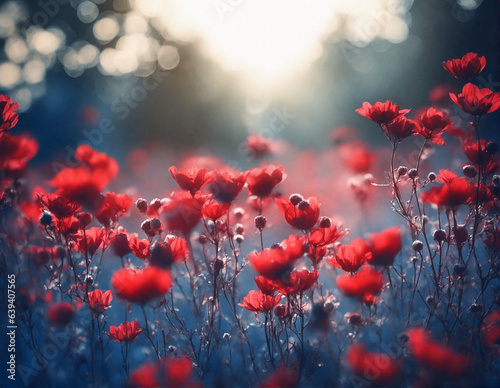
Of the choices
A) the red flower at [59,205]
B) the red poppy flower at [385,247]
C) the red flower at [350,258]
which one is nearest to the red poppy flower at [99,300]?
the red flower at [59,205]

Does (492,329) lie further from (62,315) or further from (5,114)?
(5,114)

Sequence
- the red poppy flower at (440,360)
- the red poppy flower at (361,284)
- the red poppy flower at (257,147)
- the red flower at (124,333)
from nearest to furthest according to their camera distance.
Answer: the red poppy flower at (440,360) → the red poppy flower at (361,284) → the red flower at (124,333) → the red poppy flower at (257,147)

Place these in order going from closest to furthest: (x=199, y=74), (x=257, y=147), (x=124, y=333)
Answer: (x=124, y=333)
(x=257, y=147)
(x=199, y=74)

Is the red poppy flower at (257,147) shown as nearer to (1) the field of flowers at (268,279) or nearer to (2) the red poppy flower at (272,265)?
(1) the field of flowers at (268,279)

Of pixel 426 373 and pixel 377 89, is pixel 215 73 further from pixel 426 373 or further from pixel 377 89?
pixel 426 373

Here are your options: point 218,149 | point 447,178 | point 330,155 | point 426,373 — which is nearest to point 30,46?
point 218,149

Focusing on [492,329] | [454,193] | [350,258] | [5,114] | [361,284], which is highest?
[5,114]

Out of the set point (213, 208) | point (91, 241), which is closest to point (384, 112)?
point (213, 208)
